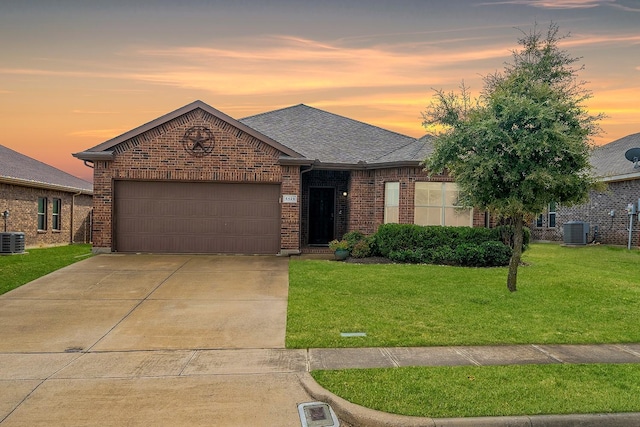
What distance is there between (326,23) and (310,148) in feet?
16.1

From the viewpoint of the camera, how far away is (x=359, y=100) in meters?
20.5

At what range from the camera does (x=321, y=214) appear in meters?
18.5

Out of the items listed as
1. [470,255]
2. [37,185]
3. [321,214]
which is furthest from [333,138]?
[37,185]

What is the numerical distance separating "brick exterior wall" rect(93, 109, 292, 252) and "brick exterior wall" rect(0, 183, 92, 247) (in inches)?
208

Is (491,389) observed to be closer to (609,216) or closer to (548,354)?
(548,354)

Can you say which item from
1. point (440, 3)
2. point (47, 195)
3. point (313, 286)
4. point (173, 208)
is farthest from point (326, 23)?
point (47, 195)

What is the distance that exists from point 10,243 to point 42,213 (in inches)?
154

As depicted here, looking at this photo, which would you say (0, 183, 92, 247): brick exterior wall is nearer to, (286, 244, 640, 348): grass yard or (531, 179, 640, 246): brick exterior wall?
(286, 244, 640, 348): grass yard

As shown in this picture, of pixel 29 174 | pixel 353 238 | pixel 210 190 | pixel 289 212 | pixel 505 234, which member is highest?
pixel 29 174

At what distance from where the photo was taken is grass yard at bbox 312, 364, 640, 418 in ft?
13.4

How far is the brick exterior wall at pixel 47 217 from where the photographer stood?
16.8 meters

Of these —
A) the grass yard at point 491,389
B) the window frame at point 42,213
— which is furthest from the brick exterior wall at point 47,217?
the grass yard at point 491,389

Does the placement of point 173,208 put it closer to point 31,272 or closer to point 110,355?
point 31,272

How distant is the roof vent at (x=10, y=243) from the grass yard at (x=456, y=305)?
1078cm
